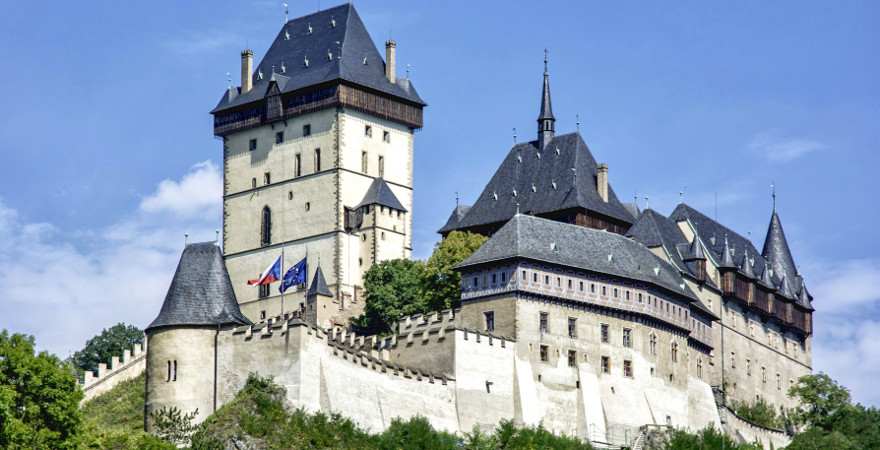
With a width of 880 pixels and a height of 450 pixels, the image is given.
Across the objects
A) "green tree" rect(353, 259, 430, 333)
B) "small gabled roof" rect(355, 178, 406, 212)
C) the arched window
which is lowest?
"green tree" rect(353, 259, 430, 333)

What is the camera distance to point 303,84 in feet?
375

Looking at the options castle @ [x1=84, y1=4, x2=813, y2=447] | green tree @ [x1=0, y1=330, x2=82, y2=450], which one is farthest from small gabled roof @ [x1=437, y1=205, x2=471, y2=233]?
green tree @ [x1=0, y1=330, x2=82, y2=450]

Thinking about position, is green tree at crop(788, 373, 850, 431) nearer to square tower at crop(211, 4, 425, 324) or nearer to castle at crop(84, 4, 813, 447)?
castle at crop(84, 4, 813, 447)

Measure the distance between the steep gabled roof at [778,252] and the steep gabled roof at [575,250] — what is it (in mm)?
25470

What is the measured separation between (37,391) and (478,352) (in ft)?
72.7

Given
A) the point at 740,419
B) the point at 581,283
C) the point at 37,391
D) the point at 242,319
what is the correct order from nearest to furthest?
1. the point at 37,391
2. the point at 242,319
3. the point at 581,283
4. the point at 740,419

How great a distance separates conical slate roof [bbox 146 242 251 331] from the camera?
296ft

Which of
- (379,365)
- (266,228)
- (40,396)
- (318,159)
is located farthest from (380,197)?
(40,396)

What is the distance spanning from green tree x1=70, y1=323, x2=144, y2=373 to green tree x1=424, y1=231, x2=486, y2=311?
26813mm

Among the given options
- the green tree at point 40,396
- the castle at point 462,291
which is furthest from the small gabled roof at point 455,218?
the green tree at point 40,396

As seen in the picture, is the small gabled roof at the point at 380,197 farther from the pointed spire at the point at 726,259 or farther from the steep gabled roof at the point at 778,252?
the steep gabled roof at the point at 778,252

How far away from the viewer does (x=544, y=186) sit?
363 ft

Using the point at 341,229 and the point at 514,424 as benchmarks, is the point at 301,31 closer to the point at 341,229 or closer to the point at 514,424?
the point at 341,229

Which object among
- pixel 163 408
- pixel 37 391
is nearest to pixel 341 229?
pixel 163 408
